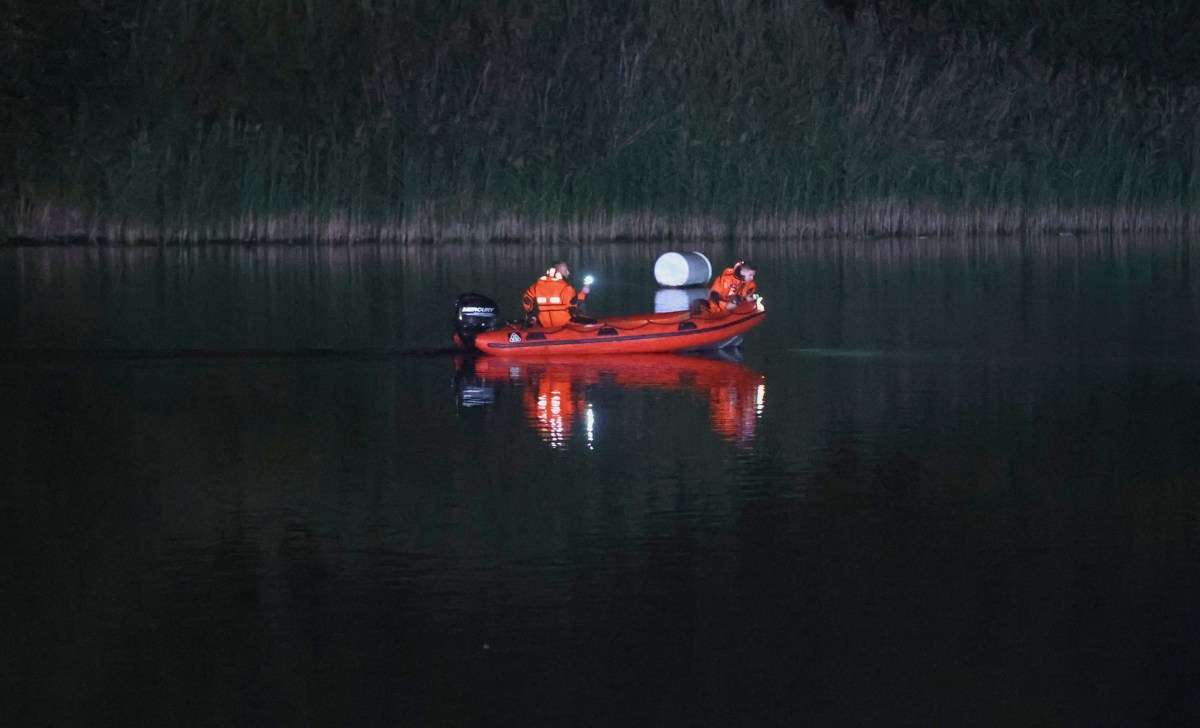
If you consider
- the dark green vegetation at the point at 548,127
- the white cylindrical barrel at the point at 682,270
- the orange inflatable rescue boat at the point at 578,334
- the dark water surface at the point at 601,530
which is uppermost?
the dark green vegetation at the point at 548,127

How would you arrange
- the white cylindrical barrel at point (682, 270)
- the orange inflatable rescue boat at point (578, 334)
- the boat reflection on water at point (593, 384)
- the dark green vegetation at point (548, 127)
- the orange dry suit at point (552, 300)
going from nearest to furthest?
1. the boat reflection on water at point (593, 384)
2. the orange inflatable rescue boat at point (578, 334)
3. the orange dry suit at point (552, 300)
4. the white cylindrical barrel at point (682, 270)
5. the dark green vegetation at point (548, 127)

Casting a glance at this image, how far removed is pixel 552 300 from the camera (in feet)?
55.6

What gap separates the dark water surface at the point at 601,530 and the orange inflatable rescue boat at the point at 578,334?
245 mm

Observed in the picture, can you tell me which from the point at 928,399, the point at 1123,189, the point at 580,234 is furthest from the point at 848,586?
the point at 1123,189

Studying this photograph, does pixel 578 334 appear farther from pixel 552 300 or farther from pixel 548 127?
pixel 548 127

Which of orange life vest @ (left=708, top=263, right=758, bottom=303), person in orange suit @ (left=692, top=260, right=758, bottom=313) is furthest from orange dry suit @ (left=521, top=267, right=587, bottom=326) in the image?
orange life vest @ (left=708, top=263, right=758, bottom=303)

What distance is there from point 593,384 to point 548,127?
55.9ft

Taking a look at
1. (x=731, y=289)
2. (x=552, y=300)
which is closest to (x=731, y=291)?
(x=731, y=289)

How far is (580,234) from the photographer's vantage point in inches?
1212

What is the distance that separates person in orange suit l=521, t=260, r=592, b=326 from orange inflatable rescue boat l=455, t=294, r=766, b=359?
21cm

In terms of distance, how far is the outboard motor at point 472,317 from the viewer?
658 inches

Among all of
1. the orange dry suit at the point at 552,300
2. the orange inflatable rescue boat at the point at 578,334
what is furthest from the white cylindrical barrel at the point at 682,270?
the orange dry suit at the point at 552,300

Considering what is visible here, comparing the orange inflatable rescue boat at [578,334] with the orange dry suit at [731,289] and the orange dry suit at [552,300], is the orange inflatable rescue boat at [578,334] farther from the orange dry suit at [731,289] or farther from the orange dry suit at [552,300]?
the orange dry suit at [731,289]

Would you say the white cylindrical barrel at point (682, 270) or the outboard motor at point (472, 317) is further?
the white cylindrical barrel at point (682, 270)
